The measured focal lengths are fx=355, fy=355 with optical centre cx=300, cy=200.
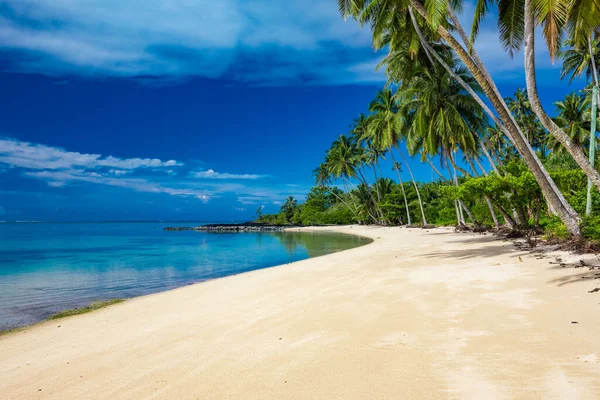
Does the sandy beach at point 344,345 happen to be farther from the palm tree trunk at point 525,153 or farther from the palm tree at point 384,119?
the palm tree at point 384,119

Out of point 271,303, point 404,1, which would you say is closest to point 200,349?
point 271,303

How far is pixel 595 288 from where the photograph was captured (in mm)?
5414

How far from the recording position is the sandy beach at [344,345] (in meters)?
3.04

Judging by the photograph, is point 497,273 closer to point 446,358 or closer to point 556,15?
point 446,358

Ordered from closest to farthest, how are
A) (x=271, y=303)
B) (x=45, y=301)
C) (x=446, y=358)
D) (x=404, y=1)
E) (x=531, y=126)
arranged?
(x=446, y=358) → (x=271, y=303) → (x=45, y=301) → (x=404, y=1) → (x=531, y=126)

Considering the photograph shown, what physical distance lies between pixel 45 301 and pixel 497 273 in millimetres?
11743

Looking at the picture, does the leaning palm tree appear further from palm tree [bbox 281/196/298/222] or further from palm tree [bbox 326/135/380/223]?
palm tree [bbox 281/196/298/222]

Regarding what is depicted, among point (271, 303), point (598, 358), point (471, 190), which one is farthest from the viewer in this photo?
point (471, 190)

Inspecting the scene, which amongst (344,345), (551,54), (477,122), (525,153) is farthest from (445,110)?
(344,345)

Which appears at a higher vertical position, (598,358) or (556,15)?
(556,15)

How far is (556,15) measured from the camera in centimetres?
779

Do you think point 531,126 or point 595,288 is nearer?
point 595,288

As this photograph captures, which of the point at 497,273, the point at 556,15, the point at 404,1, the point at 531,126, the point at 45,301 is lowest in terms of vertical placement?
the point at 45,301

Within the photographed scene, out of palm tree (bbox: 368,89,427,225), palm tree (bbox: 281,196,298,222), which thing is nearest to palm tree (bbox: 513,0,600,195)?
palm tree (bbox: 368,89,427,225)
